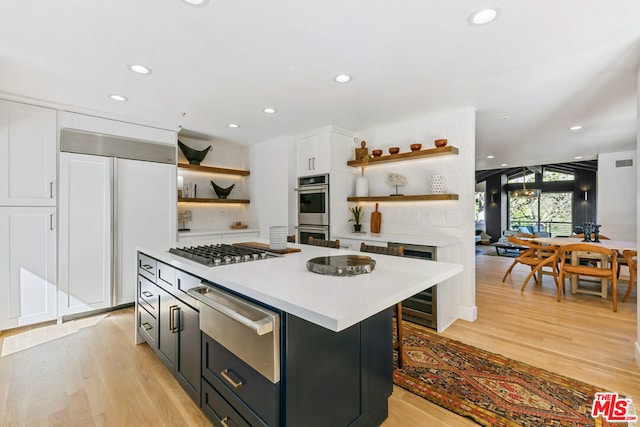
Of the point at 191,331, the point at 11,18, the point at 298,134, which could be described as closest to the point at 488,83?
the point at 298,134

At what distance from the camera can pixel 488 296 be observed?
13.4 feet

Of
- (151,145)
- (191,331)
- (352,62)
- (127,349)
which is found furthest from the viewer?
A: (151,145)

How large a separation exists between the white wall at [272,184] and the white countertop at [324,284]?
2.62 metres

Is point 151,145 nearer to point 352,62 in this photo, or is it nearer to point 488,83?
point 352,62

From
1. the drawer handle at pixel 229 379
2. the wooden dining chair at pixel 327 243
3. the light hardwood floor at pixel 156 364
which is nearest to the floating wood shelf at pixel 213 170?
the light hardwood floor at pixel 156 364

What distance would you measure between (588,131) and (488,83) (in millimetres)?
3019

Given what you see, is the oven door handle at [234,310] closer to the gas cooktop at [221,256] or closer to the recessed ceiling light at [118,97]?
the gas cooktop at [221,256]

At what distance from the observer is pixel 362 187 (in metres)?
4.12

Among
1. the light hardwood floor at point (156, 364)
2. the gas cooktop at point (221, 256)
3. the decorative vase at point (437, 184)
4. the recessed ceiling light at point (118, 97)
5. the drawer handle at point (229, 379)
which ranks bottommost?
the light hardwood floor at point (156, 364)

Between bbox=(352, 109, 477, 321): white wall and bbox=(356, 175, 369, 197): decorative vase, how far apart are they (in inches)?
5.7

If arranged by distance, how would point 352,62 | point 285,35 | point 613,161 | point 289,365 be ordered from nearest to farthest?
1. point 289,365
2. point 285,35
3. point 352,62
4. point 613,161

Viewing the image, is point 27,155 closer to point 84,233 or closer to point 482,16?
point 84,233

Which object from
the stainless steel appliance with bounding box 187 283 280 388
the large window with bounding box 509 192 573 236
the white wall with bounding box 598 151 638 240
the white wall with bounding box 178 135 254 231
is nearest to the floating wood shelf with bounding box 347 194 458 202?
the white wall with bounding box 178 135 254 231

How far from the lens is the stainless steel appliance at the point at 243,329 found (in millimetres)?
1086
